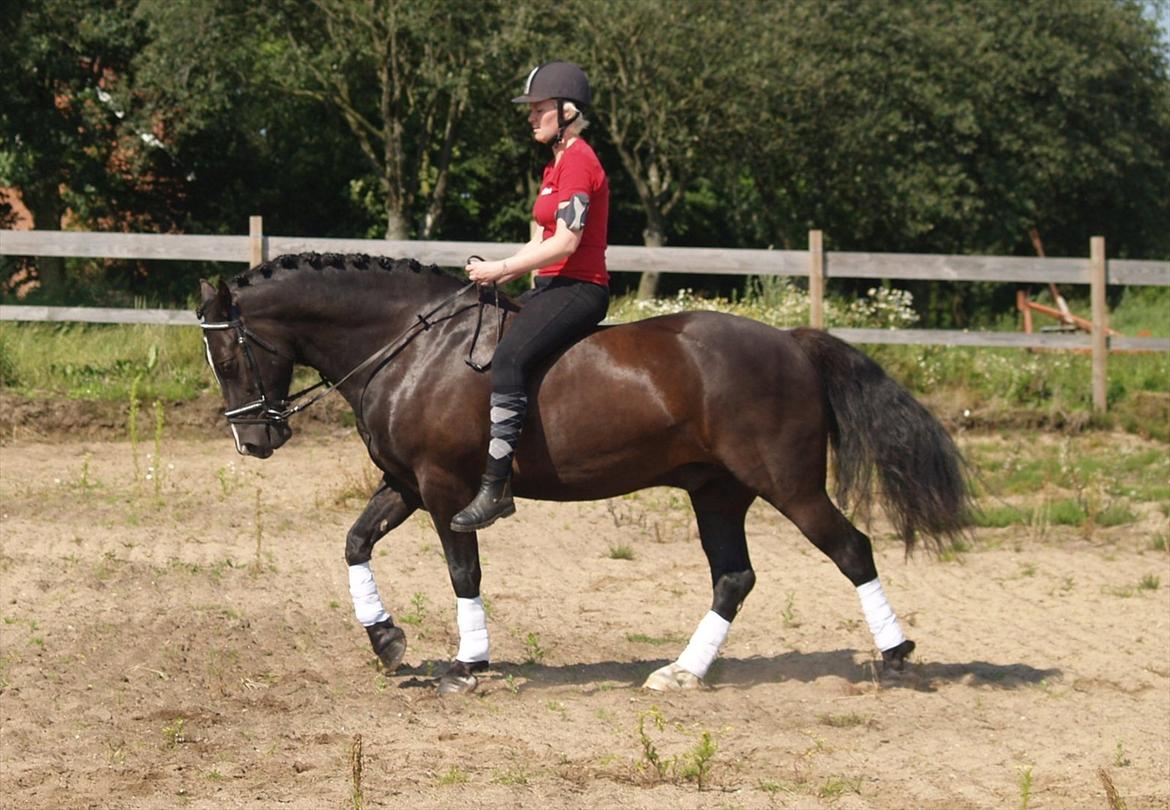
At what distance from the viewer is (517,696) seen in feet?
23.6

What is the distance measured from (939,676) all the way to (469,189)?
25192 millimetres

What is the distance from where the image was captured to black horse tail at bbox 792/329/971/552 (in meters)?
7.54

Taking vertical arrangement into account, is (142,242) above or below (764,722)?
A: above

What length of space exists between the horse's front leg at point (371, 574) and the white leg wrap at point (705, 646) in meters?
1.40

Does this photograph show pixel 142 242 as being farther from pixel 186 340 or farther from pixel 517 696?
pixel 517 696

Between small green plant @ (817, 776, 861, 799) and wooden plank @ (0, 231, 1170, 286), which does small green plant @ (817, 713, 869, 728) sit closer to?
small green plant @ (817, 776, 861, 799)

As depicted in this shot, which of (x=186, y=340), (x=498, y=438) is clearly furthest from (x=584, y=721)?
(x=186, y=340)

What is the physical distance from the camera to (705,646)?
7.50 metres

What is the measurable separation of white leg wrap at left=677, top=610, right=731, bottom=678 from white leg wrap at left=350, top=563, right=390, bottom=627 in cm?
151

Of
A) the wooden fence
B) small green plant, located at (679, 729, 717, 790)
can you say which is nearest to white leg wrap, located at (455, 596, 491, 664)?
small green plant, located at (679, 729, 717, 790)

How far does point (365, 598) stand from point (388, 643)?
248 millimetres

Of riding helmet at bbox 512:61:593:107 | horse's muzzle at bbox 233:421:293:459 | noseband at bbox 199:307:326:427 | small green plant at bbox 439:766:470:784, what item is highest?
riding helmet at bbox 512:61:593:107

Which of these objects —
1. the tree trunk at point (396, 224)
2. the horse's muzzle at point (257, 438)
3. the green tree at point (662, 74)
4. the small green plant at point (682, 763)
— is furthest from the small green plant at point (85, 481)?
the tree trunk at point (396, 224)

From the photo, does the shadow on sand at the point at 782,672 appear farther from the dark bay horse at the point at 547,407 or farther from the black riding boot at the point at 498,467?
the black riding boot at the point at 498,467
